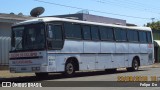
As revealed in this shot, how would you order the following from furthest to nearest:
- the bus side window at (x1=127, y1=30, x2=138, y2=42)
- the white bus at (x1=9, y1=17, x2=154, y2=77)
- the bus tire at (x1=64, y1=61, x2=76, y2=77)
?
the bus side window at (x1=127, y1=30, x2=138, y2=42) < the bus tire at (x1=64, y1=61, x2=76, y2=77) < the white bus at (x1=9, y1=17, x2=154, y2=77)

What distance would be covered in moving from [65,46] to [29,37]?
6.51 ft

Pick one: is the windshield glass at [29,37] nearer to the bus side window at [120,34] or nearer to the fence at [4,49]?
the fence at [4,49]

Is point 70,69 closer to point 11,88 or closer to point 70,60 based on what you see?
point 70,60

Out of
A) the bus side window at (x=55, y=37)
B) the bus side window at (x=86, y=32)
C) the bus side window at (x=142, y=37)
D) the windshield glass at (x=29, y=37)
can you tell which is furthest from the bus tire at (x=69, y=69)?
the bus side window at (x=142, y=37)

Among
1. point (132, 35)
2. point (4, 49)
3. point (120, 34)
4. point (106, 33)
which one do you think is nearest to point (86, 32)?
point (106, 33)

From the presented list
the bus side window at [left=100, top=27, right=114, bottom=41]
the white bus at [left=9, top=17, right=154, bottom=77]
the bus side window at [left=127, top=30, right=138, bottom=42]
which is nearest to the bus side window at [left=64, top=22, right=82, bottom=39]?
the white bus at [left=9, top=17, right=154, bottom=77]

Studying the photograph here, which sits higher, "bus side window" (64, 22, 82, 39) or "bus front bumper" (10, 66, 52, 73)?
"bus side window" (64, 22, 82, 39)

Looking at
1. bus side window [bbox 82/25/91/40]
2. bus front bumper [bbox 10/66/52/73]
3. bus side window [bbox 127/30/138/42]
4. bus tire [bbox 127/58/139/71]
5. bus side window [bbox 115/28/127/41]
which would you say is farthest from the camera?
bus tire [bbox 127/58/139/71]

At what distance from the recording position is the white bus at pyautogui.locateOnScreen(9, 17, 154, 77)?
1977 cm

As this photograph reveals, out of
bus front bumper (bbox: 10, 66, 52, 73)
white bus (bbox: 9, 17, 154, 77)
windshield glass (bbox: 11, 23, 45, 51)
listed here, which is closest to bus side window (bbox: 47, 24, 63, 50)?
white bus (bbox: 9, 17, 154, 77)

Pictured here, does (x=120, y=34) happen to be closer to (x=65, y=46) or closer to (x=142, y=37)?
(x=142, y=37)

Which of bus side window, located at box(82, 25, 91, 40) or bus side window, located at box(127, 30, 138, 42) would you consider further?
bus side window, located at box(127, 30, 138, 42)

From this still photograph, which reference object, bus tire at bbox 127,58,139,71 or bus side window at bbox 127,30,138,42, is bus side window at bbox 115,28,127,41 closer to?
bus side window at bbox 127,30,138,42

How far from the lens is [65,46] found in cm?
2091
